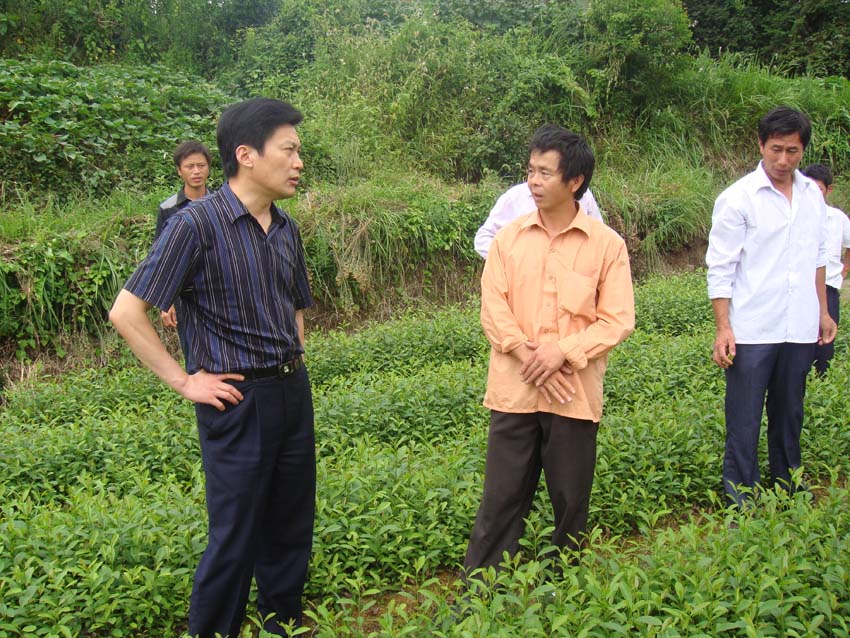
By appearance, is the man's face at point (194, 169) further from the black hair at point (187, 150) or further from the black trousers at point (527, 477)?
the black trousers at point (527, 477)

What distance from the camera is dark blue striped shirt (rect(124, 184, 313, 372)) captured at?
2.95 m

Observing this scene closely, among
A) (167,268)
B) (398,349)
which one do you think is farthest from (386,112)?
(167,268)

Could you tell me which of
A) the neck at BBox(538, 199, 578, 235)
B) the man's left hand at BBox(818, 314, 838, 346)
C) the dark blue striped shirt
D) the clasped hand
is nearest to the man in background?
the dark blue striped shirt

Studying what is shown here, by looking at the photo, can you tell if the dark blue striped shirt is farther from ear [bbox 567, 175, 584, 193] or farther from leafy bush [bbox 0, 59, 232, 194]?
leafy bush [bbox 0, 59, 232, 194]

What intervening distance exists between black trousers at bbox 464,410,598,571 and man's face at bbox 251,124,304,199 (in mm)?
1389

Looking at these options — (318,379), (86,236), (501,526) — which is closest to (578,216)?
(501,526)

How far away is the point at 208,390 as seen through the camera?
3.01 m

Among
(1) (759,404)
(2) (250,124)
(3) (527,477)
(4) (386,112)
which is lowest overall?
(3) (527,477)

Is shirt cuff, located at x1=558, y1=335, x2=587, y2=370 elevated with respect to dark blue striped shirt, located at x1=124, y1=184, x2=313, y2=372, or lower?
lower

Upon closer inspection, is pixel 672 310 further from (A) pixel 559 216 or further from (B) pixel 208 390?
(B) pixel 208 390

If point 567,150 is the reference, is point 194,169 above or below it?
below

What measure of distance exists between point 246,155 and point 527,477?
1.84 metres

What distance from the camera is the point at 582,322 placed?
3.51m

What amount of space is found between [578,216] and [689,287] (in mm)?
7201
